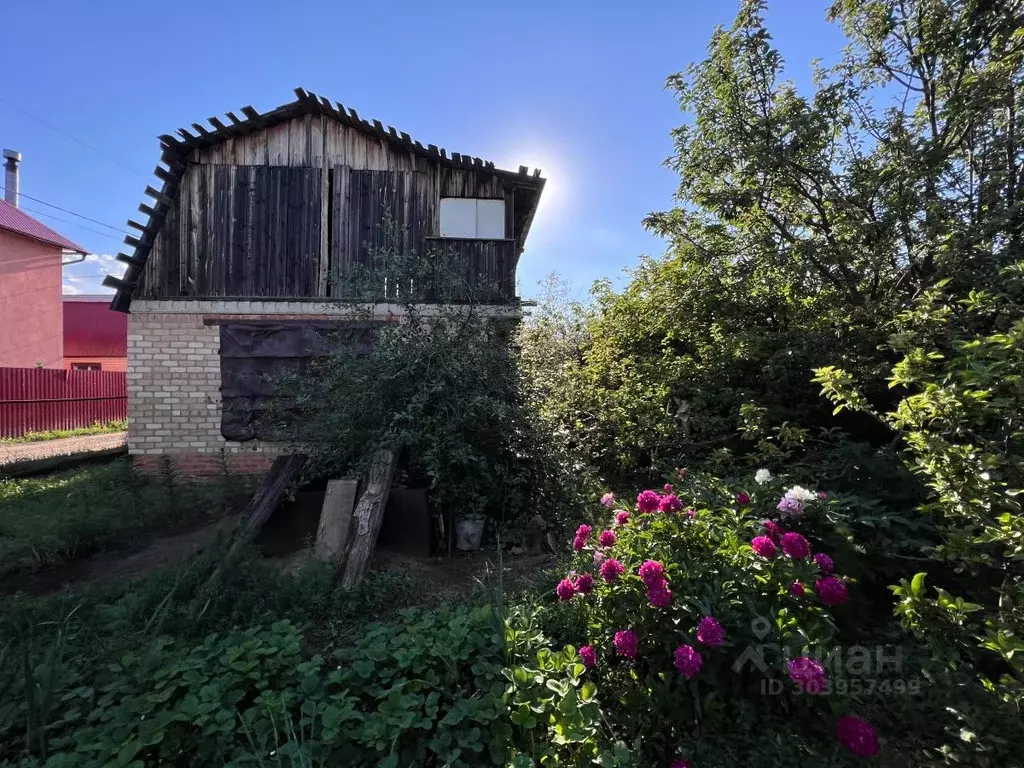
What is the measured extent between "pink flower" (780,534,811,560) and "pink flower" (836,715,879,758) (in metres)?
0.50

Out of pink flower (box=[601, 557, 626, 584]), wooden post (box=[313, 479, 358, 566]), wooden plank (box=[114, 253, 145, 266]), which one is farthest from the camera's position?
wooden plank (box=[114, 253, 145, 266])

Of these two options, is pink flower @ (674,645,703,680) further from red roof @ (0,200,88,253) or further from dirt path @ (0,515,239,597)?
red roof @ (0,200,88,253)

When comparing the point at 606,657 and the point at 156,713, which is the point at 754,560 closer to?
the point at 606,657

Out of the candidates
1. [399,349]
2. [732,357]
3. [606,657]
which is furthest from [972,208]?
[399,349]

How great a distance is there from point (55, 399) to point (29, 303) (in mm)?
5088

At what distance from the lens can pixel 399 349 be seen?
14.8ft

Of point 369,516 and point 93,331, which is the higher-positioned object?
point 93,331

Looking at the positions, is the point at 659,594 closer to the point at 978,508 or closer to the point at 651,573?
the point at 651,573

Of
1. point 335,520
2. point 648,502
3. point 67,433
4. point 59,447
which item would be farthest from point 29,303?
point 648,502

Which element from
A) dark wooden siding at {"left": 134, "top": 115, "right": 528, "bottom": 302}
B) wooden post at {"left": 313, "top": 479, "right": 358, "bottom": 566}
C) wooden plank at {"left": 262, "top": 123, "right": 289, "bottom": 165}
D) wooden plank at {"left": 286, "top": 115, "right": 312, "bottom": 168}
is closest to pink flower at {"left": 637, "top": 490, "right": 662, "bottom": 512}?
wooden post at {"left": 313, "top": 479, "right": 358, "bottom": 566}

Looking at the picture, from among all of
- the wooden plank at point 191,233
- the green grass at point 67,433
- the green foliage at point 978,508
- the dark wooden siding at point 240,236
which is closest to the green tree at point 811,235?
the green foliage at point 978,508

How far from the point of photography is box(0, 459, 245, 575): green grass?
4031 millimetres

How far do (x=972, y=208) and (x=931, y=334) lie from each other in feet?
4.37

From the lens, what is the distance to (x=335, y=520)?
380cm
